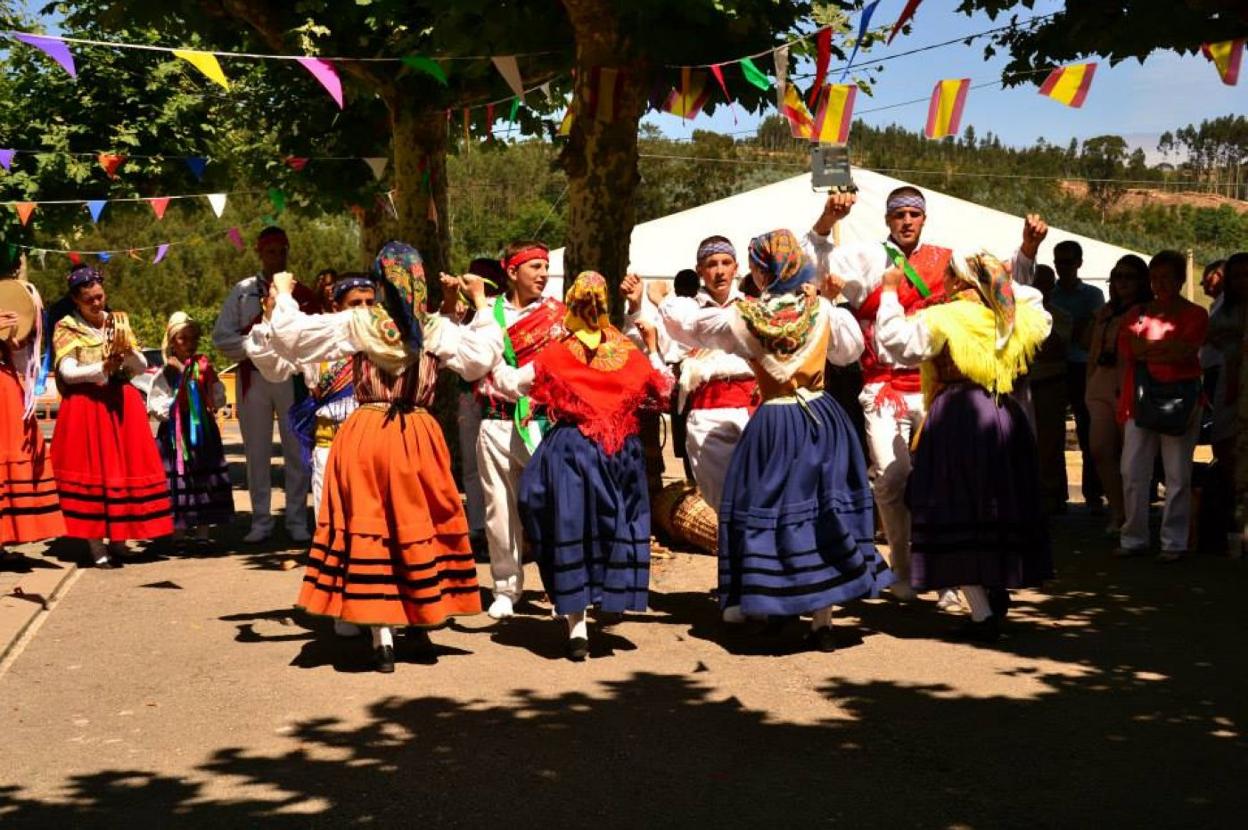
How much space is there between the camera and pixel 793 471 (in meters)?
7.40

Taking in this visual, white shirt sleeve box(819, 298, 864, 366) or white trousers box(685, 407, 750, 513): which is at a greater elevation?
white shirt sleeve box(819, 298, 864, 366)

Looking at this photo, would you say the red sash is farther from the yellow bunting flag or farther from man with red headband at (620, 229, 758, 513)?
the yellow bunting flag

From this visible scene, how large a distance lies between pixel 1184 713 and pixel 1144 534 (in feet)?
14.0

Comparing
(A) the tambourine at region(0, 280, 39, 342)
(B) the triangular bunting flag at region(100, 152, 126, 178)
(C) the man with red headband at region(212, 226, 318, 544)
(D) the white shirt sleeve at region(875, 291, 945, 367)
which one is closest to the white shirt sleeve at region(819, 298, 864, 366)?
(D) the white shirt sleeve at region(875, 291, 945, 367)

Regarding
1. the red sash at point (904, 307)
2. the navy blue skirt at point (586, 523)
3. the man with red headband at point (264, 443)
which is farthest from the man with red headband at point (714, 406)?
the man with red headband at point (264, 443)

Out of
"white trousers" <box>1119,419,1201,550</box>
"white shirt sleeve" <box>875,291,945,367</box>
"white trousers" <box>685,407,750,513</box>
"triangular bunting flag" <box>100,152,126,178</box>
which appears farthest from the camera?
"triangular bunting flag" <box>100,152,126,178</box>

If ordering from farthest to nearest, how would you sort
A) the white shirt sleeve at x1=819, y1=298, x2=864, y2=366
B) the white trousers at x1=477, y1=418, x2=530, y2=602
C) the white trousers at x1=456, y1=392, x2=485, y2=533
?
1. the white trousers at x1=456, y1=392, x2=485, y2=533
2. the white trousers at x1=477, y1=418, x2=530, y2=602
3. the white shirt sleeve at x1=819, y1=298, x2=864, y2=366

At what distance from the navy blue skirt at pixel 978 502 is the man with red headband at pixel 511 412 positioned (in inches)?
81.6

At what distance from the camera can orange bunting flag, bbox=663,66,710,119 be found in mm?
11109

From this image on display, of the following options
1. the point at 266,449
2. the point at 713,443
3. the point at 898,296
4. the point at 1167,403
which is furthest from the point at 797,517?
the point at 266,449

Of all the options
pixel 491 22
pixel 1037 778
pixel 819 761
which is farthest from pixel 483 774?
pixel 491 22

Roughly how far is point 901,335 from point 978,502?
92cm

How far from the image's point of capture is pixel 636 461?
764cm

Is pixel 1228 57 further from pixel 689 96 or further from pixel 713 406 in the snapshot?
pixel 713 406
